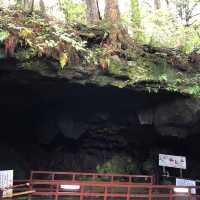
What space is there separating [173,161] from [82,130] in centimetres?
353

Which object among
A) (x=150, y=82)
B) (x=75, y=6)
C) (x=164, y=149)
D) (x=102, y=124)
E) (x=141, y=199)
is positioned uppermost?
(x=75, y=6)

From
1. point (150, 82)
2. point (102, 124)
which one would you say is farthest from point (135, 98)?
point (102, 124)

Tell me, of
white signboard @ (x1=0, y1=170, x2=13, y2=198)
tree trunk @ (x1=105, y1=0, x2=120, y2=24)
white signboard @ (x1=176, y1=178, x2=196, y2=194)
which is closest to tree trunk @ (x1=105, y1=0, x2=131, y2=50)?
tree trunk @ (x1=105, y1=0, x2=120, y2=24)

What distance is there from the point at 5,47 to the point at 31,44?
2.12ft

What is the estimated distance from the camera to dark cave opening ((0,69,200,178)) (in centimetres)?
1189

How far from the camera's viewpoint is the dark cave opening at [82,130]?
11.9m

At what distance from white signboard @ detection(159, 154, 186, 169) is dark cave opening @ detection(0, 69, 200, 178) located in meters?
0.78

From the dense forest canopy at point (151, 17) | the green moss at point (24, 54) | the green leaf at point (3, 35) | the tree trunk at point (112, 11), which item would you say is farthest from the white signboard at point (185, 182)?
the green leaf at point (3, 35)

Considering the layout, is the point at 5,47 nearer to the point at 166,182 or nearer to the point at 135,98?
the point at 135,98

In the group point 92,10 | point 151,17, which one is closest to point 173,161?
point 92,10

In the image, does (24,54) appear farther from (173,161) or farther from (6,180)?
(173,161)

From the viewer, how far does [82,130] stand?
1334cm

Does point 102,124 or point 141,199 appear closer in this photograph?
point 141,199

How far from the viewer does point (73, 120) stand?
13133 millimetres
